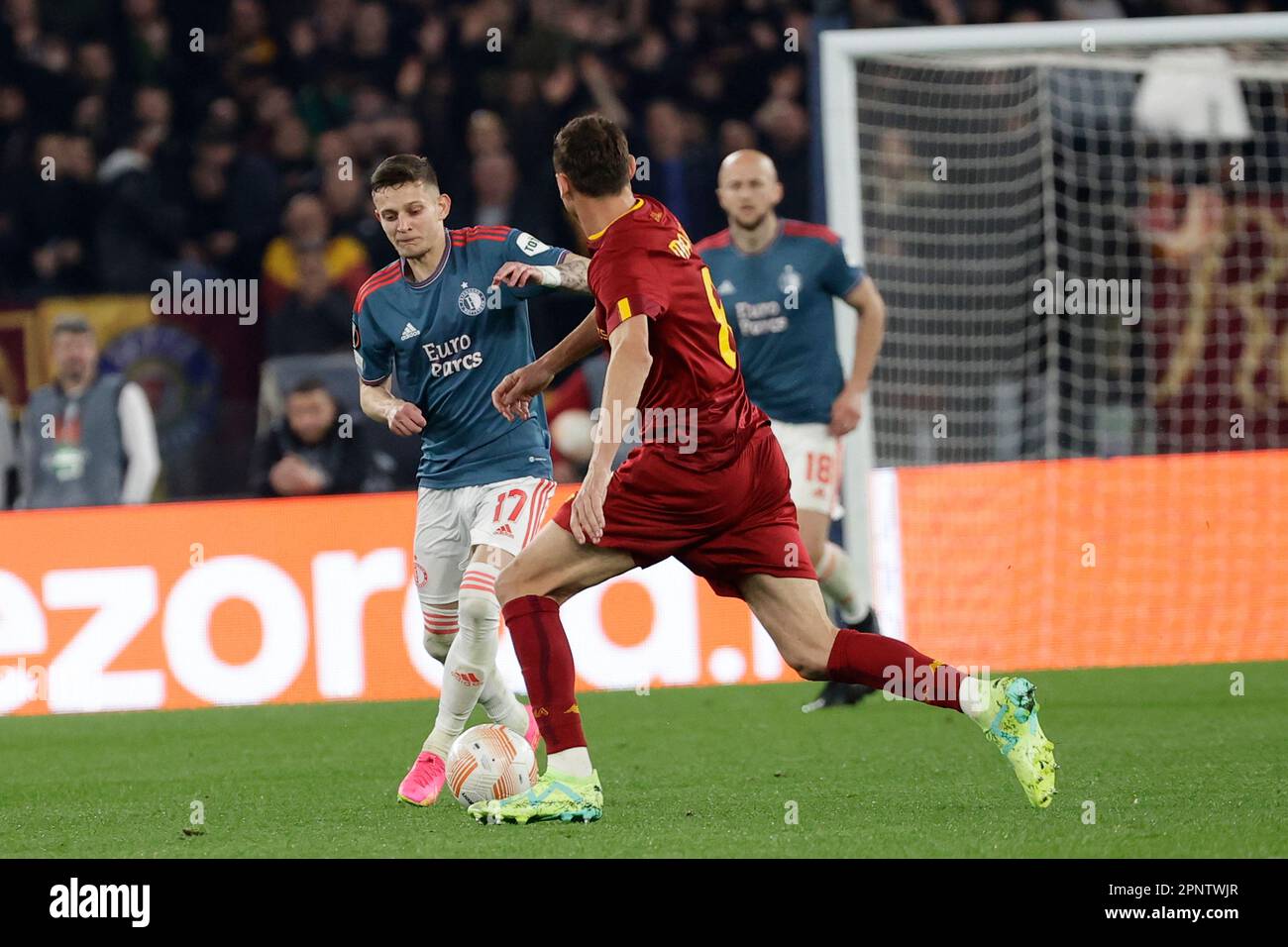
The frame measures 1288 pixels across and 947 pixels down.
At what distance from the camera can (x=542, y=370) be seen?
5.76m

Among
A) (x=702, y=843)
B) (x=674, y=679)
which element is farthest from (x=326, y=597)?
(x=702, y=843)

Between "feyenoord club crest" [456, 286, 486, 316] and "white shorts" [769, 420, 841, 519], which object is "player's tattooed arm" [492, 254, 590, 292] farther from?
"white shorts" [769, 420, 841, 519]

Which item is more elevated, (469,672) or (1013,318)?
(1013,318)

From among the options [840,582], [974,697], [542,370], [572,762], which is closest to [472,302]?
[542,370]

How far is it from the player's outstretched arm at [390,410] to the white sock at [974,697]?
1.81m

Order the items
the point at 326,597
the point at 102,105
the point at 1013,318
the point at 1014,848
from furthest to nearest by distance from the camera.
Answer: the point at 102,105
the point at 1013,318
the point at 326,597
the point at 1014,848

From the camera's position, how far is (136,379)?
12305 mm

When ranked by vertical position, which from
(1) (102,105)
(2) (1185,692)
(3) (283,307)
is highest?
(1) (102,105)

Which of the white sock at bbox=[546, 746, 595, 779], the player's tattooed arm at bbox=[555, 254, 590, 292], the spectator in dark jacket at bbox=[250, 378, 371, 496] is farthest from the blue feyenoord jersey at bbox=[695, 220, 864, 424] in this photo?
the white sock at bbox=[546, 746, 595, 779]

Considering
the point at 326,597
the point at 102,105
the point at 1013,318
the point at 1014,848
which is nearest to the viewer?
the point at 1014,848

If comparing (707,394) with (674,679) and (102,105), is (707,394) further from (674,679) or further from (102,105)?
(102,105)

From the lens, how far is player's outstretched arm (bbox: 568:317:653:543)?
5.29m

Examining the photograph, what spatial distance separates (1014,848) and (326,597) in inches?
216

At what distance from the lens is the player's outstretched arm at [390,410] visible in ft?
20.3
